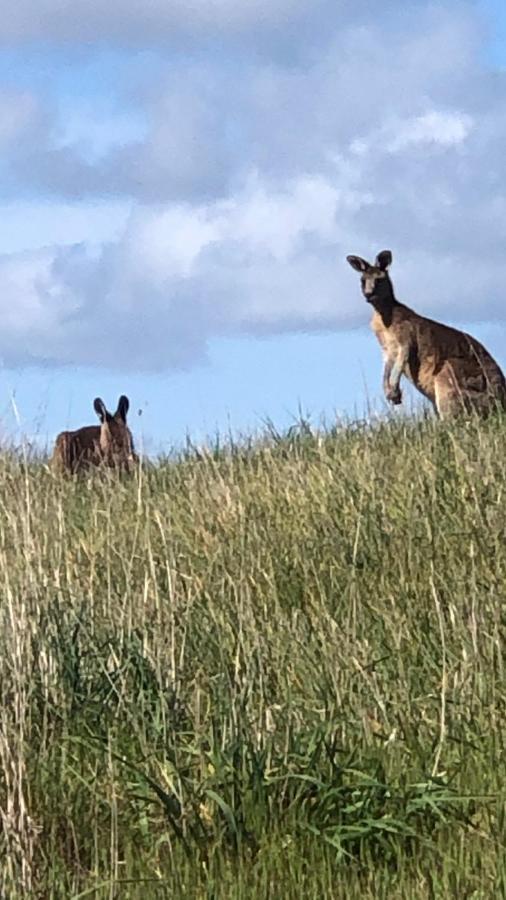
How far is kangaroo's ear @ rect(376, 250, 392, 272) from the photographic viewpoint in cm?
1634

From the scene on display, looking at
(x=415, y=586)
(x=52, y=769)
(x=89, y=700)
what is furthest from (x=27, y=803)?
(x=415, y=586)

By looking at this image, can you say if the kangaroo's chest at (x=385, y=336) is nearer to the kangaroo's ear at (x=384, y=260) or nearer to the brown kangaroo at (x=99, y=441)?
the kangaroo's ear at (x=384, y=260)

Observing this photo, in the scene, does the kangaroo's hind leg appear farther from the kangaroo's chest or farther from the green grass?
the green grass

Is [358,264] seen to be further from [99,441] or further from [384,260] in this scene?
[99,441]

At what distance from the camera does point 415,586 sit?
634cm

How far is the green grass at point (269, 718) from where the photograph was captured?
157 inches

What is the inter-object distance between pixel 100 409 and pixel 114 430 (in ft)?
0.92

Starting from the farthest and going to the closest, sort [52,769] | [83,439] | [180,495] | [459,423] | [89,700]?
[83,439]
[459,423]
[180,495]
[89,700]
[52,769]

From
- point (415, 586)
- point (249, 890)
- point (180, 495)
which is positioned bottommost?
point (249, 890)

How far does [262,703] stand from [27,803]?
29.8 inches

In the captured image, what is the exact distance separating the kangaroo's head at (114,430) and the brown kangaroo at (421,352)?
273cm

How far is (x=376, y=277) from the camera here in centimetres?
1631

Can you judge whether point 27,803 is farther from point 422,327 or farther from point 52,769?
point 422,327

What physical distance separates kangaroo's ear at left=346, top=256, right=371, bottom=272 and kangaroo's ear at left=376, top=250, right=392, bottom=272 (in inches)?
5.3
